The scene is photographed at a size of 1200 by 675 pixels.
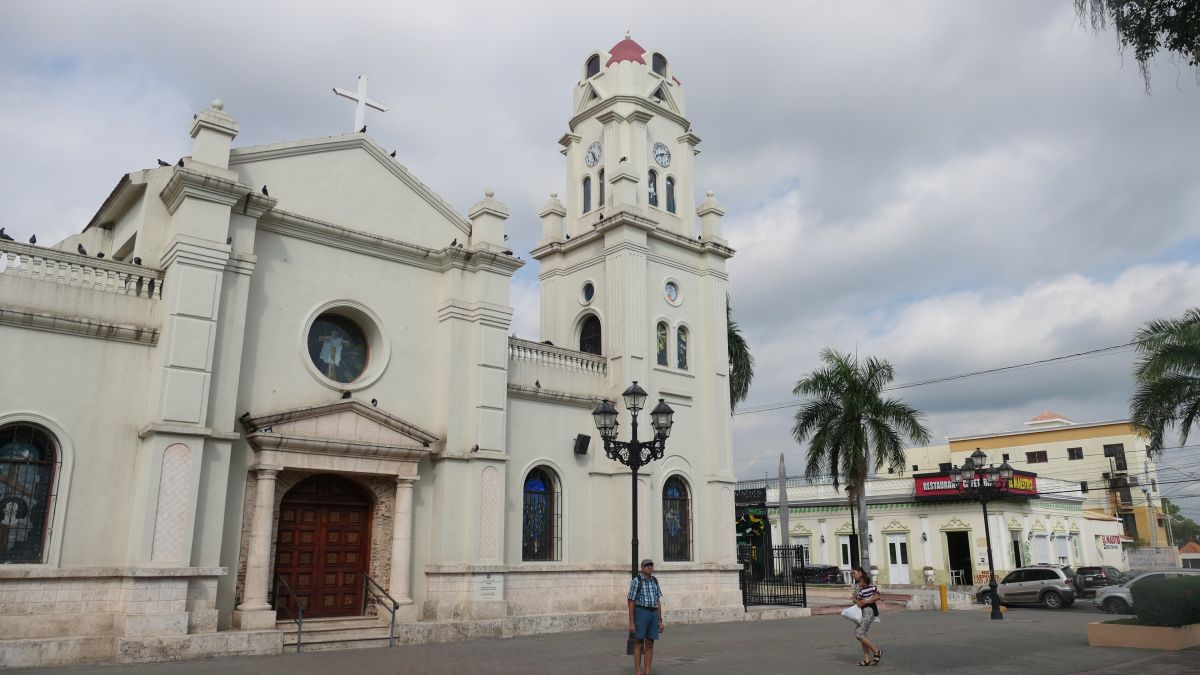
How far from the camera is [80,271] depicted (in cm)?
1401

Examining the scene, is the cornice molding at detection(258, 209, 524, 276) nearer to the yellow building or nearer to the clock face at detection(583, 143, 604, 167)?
the clock face at detection(583, 143, 604, 167)

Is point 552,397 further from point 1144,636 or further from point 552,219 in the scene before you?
point 1144,636

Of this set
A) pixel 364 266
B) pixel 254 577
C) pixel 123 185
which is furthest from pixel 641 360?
pixel 123 185

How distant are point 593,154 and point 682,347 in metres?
6.13

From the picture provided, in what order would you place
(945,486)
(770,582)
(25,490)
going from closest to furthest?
(25,490)
(770,582)
(945,486)

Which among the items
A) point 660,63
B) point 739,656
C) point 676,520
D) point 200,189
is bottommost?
point 739,656

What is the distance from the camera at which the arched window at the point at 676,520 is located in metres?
21.0

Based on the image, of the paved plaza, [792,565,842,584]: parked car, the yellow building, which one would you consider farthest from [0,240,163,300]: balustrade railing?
the yellow building

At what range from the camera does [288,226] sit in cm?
1645

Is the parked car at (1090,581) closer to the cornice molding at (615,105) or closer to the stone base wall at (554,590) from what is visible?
the stone base wall at (554,590)

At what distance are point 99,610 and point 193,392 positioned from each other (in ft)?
11.7

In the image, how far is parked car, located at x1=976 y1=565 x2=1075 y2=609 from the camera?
26938 millimetres

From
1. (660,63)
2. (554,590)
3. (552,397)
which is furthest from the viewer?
(660,63)

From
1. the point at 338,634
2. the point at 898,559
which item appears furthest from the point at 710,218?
the point at 898,559
